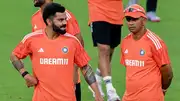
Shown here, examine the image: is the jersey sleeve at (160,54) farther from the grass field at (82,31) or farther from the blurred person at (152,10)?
the blurred person at (152,10)

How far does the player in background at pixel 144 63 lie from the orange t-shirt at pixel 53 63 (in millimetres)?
841

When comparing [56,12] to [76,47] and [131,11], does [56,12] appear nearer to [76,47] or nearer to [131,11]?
[76,47]

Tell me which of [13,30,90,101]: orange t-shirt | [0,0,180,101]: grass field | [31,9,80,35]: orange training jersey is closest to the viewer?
[13,30,90,101]: orange t-shirt

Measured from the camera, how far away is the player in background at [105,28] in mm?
9477

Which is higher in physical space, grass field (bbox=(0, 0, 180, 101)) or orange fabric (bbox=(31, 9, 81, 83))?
orange fabric (bbox=(31, 9, 81, 83))

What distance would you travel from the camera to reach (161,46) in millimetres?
7762

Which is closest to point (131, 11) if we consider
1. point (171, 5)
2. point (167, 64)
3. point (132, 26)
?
point (132, 26)

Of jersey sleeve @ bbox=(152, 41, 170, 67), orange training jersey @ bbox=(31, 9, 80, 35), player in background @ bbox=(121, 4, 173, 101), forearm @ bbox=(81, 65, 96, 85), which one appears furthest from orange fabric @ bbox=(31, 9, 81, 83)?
jersey sleeve @ bbox=(152, 41, 170, 67)

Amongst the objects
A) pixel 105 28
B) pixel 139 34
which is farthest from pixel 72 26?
pixel 105 28

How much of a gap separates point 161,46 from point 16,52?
169cm

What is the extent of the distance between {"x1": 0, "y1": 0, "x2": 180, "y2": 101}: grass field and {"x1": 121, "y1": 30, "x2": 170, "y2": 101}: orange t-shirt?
2.06 meters

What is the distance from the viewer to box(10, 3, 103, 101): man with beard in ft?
23.7

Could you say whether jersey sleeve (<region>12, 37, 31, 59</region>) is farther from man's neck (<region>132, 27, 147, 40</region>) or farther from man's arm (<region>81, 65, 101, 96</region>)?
man's neck (<region>132, 27, 147, 40</region>)

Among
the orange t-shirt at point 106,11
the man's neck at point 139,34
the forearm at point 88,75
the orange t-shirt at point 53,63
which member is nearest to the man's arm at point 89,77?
the forearm at point 88,75
